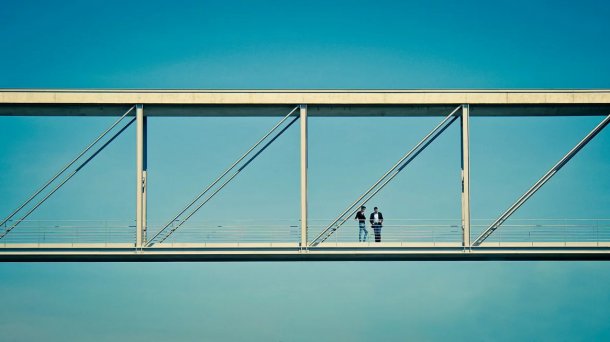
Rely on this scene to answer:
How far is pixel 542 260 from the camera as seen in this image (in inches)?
1766

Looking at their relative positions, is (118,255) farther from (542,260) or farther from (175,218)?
(542,260)

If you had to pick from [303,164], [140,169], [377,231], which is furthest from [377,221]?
[140,169]

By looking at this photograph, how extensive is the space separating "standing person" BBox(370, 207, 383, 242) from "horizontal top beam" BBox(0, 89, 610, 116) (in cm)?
334

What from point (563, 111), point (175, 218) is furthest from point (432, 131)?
point (175, 218)

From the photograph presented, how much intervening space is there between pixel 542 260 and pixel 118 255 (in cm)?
1367

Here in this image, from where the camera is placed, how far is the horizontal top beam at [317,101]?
148 ft

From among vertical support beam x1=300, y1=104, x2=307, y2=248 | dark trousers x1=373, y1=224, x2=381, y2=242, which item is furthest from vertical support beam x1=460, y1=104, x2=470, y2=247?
vertical support beam x1=300, y1=104, x2=307, y2=248

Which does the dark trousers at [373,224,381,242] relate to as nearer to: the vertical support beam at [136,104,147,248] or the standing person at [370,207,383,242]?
the standing person at [370,207,383,242]

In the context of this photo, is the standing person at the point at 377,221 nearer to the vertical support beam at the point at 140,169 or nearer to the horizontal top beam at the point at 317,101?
the horizontal top beam at the point at 317,101

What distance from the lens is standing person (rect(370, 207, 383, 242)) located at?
149ft

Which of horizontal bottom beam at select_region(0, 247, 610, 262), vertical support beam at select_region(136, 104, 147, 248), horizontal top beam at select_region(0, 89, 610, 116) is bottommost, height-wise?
horizontal bottom beam at select_region(0, 247, 610, 262)

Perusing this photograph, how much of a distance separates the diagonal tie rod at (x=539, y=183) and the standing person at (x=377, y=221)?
3.13 m

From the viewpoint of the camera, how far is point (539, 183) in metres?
44.6

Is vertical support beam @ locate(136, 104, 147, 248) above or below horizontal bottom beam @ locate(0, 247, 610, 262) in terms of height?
above
